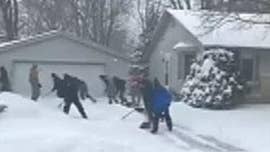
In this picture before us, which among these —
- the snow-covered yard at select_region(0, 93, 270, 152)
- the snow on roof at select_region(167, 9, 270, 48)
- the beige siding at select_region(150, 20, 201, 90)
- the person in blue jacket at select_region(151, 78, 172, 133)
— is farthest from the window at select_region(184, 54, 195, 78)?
the person in blue jacket at select_region(151, 78, 172, 133)

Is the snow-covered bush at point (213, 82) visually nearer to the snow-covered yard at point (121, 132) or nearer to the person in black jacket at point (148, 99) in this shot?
the snow-covered yard at point (121, 132)

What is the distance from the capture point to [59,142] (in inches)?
551

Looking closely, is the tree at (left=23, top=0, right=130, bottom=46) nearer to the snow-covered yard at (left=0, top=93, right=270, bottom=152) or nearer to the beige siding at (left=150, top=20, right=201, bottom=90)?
the beige siding at (left=150, top=20, right=201, bottom=90)

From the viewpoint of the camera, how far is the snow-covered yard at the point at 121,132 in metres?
14.2

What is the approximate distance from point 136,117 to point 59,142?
849cm

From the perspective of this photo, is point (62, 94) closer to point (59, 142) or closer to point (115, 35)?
point (59, 142)

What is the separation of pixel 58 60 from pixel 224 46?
958 centimetres

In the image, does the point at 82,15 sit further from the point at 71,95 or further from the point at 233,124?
the point at 233,124

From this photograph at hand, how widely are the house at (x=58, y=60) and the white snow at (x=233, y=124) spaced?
8115 millimetres

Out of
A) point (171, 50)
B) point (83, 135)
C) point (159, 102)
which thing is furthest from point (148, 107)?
point (171, 50)

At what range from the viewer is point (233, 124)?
70.0ft

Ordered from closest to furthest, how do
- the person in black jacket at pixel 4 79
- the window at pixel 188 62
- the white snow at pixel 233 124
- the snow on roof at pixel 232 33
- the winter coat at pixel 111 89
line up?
1. the white snow at pixel 233 124
2. the snow on roof at pixel 232 33
3. the winter coat at pixel 111 89
4. the person in black jacket at pixel 4 79
5. the window at pixel 188 62

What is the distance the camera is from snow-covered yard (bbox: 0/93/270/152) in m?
14.2

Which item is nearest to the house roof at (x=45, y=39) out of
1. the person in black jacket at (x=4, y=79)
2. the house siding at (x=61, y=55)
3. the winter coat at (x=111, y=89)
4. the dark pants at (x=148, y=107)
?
the house siding at (x=61, y=55)
